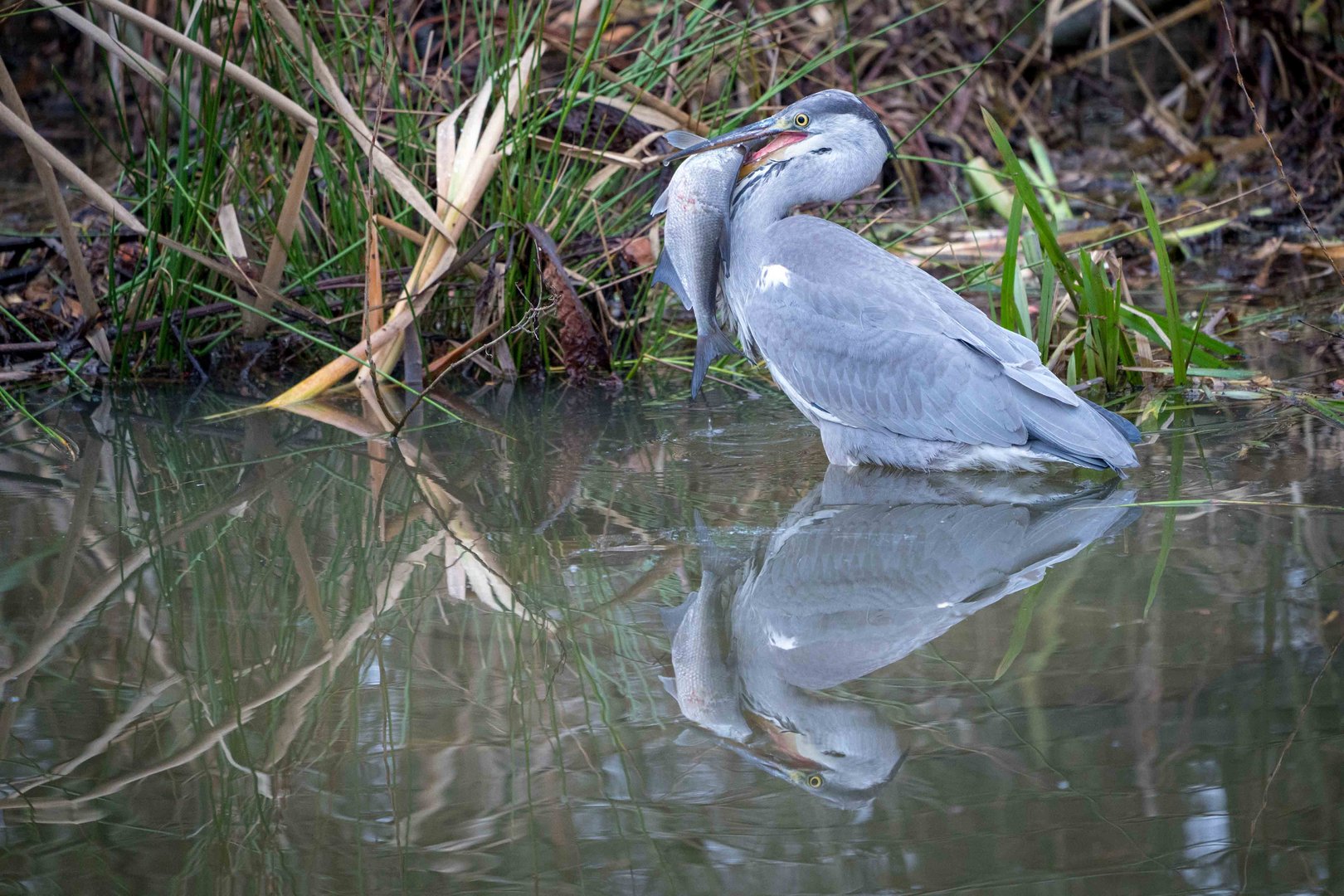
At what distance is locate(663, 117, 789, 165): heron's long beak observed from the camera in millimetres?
3891

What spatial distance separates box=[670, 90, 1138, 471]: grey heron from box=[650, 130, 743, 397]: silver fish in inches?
3.0

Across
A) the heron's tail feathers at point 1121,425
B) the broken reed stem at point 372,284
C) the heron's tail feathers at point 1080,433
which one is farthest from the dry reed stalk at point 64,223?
the heron's tail feathers at point 1121,425

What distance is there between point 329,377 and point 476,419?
533 millimetres

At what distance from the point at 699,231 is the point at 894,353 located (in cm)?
69

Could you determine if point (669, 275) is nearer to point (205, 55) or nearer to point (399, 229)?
point (399, 229)

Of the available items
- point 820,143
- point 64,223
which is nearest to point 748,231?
point 820,143

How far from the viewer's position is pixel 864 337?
3645mm

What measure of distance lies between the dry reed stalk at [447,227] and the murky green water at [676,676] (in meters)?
0.67

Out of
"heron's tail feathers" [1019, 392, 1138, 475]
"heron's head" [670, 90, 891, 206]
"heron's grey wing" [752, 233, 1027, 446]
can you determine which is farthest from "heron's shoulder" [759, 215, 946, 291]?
"heron's tail feathers" [1019, 392, 1138, 475]

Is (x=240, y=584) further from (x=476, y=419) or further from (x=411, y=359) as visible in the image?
(x=411, y=359)

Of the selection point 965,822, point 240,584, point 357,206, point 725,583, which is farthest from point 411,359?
point 965,822

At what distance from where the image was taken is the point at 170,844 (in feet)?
6.04

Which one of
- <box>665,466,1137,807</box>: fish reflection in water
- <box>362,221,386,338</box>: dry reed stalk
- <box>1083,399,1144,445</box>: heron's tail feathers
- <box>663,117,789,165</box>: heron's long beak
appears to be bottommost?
<box>665,466,1137,807</box>: fish reflection in water

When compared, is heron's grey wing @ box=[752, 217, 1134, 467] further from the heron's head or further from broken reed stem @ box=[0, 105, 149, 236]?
broken reed stem @ box=[0, 105, 149, 236]
